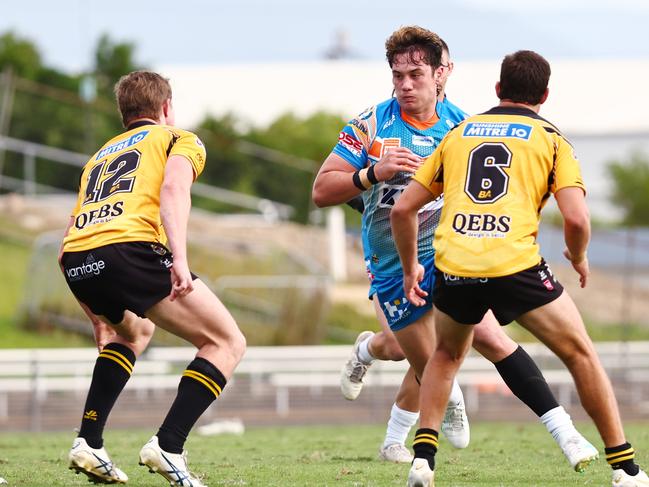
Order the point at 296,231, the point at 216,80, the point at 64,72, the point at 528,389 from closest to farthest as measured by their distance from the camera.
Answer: the point at 528,389
the point at 296,231
the point at 64,72
the point at 216,80

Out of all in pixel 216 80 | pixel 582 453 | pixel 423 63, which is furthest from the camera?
pixel 216 80

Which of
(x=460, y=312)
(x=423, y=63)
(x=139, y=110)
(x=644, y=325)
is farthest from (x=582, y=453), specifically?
(x=644, y=325)

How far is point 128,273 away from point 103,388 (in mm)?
783

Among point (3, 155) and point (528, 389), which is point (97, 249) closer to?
point (528, 389)

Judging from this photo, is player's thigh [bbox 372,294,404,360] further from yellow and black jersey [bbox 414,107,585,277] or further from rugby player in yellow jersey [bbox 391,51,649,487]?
yellow and black jersey [bbox 414,107,585,277]

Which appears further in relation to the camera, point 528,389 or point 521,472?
point 521,472

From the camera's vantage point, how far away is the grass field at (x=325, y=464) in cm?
632

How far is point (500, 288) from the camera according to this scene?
5422mm

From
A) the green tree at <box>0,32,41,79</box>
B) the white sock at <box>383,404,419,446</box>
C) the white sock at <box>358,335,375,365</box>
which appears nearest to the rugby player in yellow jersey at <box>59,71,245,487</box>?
the white sock at <box>383,404,419,446</box>

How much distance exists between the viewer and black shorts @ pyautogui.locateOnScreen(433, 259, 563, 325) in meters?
5.42

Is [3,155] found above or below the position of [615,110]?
below

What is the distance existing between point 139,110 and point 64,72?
3844 cm

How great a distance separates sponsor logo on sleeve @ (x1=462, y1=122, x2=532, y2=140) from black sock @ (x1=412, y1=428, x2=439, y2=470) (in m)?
1.38

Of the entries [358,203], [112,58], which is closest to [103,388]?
[358,203]
